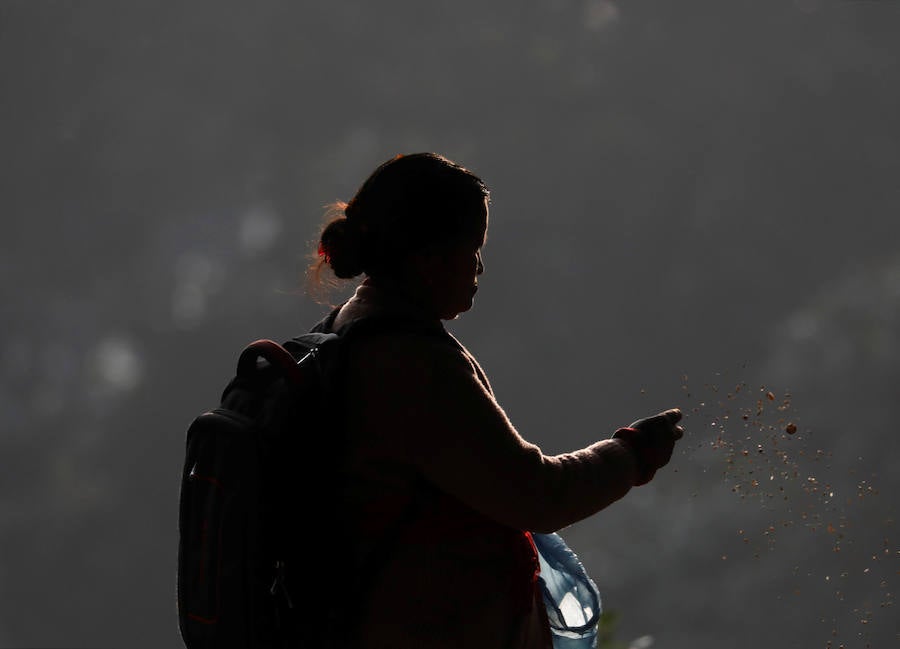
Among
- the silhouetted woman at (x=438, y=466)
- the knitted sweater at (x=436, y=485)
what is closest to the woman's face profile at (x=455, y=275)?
the silhouetted woman at (x=438, y=466)

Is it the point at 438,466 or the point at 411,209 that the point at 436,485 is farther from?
the point at 411,209

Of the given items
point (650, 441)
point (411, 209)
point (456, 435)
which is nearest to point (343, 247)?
point (411, 209)

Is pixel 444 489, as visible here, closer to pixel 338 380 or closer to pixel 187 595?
pixel 338 380

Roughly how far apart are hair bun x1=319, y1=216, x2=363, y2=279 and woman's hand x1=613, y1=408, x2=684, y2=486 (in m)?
0.76

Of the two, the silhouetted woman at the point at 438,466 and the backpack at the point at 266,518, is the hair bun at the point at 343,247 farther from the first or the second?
the backpack at the point at 266,518

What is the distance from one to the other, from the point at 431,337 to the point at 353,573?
0.55 m

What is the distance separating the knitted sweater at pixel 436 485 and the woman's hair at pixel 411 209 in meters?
0.26

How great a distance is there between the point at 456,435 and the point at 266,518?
449mm

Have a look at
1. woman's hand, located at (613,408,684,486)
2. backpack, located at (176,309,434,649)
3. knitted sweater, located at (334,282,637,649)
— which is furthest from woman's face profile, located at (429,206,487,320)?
woman's hand, located at (613,408,684,486)

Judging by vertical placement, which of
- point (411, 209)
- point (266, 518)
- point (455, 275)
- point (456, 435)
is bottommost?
point (266, 518)

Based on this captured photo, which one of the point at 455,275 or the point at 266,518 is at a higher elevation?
the point at 455,275

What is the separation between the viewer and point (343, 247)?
9.84 ft

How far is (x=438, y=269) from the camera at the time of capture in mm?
2920

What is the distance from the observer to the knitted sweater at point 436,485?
8.72 ft
